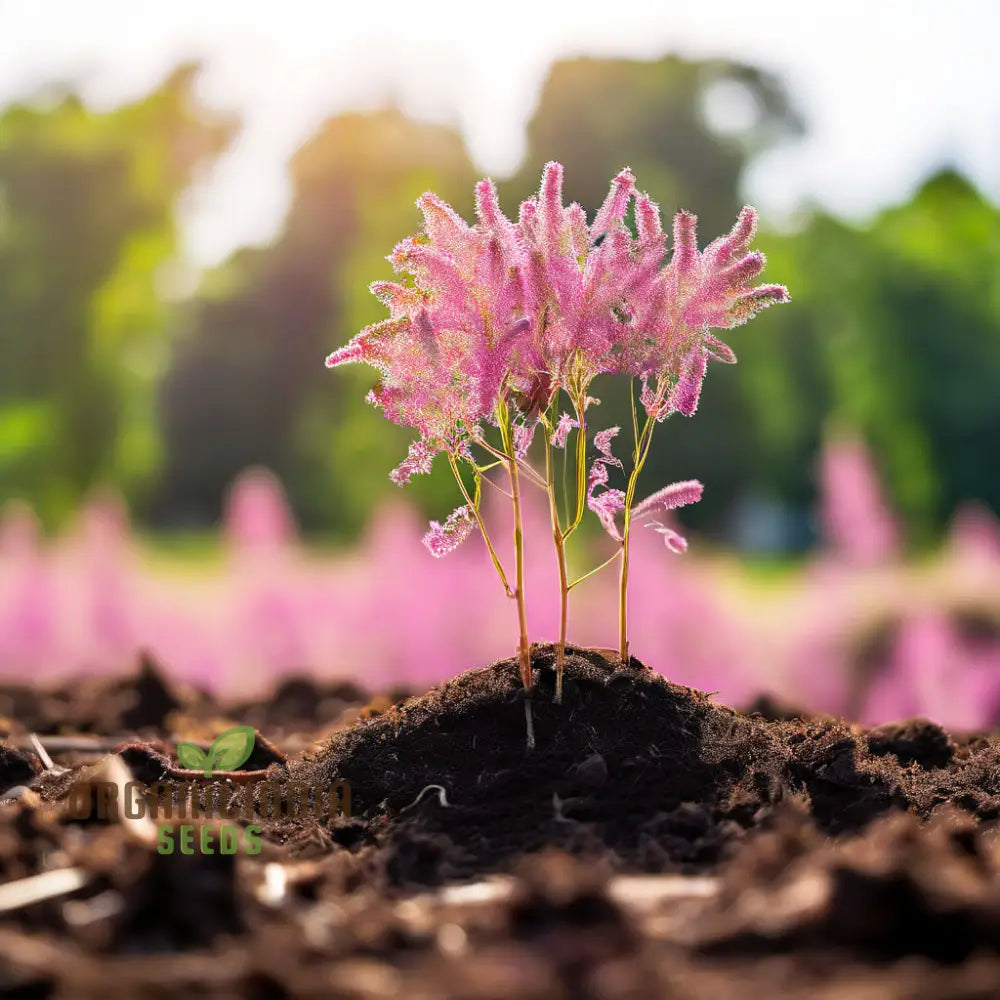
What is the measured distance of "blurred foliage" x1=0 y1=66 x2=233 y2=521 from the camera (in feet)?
38.7

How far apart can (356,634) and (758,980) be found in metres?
5.24

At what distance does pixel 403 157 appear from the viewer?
1472 cm

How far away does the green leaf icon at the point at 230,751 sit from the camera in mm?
3791

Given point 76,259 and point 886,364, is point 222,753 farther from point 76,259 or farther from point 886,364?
point 886,364

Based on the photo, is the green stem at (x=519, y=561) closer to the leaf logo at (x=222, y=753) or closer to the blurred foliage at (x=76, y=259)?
the leaf logo at (x=222, y=753)

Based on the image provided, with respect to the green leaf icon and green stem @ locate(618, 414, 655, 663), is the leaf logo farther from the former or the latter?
green stem @ locate(618, 414, 655, 663)

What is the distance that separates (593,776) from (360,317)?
10731mm

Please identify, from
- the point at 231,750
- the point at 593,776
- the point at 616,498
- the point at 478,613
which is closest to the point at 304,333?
the point at 478,613

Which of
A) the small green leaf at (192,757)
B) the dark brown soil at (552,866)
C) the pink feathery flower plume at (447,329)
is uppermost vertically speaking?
the pink feathery flower plume at (447,329)

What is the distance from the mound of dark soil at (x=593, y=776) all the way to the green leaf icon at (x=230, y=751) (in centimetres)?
27

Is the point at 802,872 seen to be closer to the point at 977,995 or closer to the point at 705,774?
the point at 977,995

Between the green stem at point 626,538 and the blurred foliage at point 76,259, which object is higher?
the blurred foliage at point 76,259

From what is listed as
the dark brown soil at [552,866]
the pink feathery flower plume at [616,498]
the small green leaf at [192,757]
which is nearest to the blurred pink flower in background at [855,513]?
the dark brown soil at [552,866]

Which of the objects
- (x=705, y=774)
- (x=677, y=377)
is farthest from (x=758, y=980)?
(x=677, y=377)
